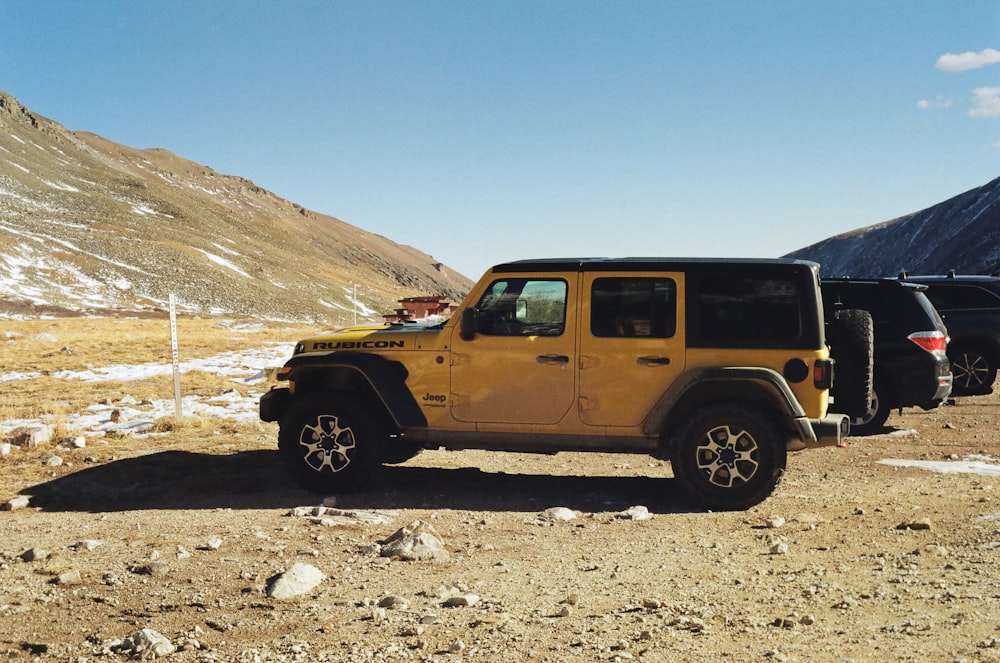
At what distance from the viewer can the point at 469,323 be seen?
7.95m

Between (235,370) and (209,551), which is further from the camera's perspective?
(235,370)

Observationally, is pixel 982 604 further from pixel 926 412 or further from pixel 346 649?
pixel 926 412

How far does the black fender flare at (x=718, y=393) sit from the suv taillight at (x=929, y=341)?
4811 mm

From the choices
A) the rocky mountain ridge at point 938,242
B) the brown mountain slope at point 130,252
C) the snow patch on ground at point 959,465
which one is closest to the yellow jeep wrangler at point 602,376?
the snow patch on ground at point 959,465

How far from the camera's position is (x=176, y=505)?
811 centimetres

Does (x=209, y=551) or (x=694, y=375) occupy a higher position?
(x=694, y=375)

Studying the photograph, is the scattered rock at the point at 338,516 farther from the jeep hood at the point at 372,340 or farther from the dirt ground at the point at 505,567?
the jeep hood at the point at 372,340

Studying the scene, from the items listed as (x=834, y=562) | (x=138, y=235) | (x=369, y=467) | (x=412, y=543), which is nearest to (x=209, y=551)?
(x=412, y=543)

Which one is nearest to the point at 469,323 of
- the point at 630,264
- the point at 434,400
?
the point at 434,400

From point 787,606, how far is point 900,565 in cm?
131

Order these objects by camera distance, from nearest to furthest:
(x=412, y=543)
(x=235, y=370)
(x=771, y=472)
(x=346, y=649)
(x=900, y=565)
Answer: (x=346, y=649) < (x=900, y=565) < (x=412, y=543) < (x=771, y=472) < (x=235, y=370)

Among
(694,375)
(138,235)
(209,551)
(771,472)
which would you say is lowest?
(209,551)

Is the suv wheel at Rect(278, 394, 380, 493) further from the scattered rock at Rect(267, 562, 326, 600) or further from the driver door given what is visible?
the scattered rock at Rect(267, 562, 326, 600)

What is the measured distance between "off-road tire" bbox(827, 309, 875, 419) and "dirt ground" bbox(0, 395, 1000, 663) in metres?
0.86
